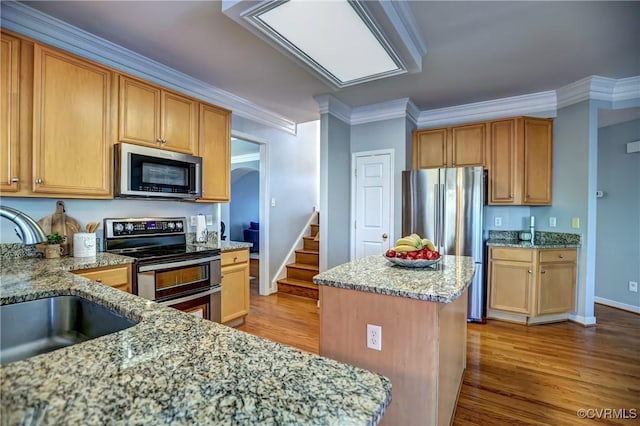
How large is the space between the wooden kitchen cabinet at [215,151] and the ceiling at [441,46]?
415 millimetres

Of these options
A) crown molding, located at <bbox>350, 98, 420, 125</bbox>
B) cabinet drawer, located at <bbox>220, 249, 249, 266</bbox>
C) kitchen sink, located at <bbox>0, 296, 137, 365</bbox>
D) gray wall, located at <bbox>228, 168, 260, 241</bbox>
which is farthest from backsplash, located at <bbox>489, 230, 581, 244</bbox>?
gray wall, located at <bbox>228, 168, 260, 241</bbox>

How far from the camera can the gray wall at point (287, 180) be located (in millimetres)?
4453

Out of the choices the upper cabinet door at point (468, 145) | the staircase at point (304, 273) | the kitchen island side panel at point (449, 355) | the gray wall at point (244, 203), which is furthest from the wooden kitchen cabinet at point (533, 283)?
the gray wall at point (244, 203)

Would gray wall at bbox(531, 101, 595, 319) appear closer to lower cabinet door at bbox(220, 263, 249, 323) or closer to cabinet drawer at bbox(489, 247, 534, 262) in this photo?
cabinet drawer at bbox(489, 247, 534, 262)

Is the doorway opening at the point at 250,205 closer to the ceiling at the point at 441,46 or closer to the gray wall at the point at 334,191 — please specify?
the gray wall at the point at 334,191

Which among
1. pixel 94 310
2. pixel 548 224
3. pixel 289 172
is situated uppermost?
pixel 289 172

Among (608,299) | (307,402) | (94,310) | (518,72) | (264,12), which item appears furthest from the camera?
(608,299)

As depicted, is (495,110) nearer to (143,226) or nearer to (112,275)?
(143,226)

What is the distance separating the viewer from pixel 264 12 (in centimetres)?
180

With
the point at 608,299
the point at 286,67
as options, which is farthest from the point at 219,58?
the point at 608,299

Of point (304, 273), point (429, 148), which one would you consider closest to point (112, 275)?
point (304, 273)

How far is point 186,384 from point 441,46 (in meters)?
2.95

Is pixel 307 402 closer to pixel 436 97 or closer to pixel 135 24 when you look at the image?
pixel 135 24

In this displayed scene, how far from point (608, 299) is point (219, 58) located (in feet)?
17.9
